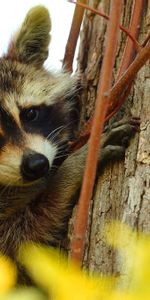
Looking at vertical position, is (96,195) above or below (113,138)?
below

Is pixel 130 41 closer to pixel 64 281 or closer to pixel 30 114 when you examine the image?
pixel 30 114

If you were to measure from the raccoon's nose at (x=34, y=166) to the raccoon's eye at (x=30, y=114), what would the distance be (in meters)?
0.46

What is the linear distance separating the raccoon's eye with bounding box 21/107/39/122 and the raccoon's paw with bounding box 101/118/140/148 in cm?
62

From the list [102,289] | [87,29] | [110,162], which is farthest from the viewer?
[87,29]

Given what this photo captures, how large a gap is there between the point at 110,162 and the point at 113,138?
15 cm

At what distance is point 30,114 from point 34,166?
61cm

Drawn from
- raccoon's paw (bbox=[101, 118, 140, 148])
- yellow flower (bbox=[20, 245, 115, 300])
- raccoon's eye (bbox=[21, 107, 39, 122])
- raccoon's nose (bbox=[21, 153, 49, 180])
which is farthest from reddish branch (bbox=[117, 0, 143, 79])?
yellow flower (bbox=[20, 245, 115, 300])

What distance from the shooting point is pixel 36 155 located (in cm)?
319

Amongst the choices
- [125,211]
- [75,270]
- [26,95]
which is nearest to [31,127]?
[26,95]

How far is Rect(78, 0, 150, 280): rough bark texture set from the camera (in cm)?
245

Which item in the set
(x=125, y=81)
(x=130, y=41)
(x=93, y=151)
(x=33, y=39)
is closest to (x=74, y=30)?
(x=33, y=39)

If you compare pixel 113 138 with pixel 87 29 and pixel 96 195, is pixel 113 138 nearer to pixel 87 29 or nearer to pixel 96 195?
pixel 96 195

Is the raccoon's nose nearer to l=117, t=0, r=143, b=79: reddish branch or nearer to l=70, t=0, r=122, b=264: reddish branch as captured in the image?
l=117, t=0, r=143, b=79: reddish branch

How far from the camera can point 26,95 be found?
147 inches
